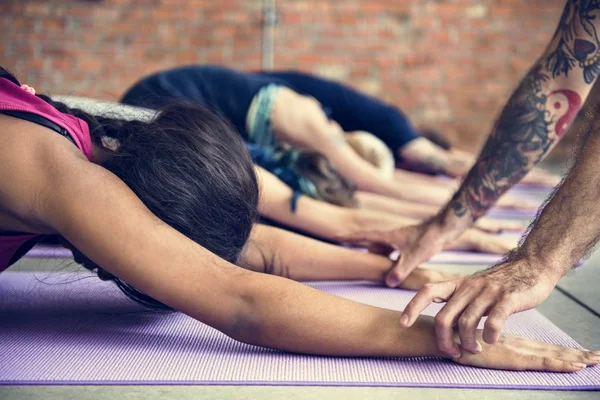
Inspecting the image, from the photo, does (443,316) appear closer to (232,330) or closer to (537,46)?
(232,330)

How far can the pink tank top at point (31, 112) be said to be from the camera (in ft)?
3.95

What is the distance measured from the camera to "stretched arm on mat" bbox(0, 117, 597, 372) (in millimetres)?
1116

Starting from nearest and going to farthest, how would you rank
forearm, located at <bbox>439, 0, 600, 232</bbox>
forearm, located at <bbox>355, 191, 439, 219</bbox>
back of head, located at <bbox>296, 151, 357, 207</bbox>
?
forearm, located at <bbox>439, 0, 600, 232</bbox> < back of head, located at <bbox>296, 151, 357, 207</bbox> < forearm, located at <bbox>355, 191, 439, 219</bbox>

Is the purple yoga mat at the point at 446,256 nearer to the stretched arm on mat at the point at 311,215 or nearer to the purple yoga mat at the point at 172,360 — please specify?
the stretched arm on mat at the point at 311,215

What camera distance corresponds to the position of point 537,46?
588cm

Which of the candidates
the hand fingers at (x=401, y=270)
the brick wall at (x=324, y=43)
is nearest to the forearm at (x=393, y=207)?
the hand fingers at (x=401, y=270)

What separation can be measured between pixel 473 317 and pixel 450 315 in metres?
0.04

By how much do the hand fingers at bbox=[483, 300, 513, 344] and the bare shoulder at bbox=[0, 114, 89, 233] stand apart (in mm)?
706

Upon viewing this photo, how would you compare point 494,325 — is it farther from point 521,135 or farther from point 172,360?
point 521,135

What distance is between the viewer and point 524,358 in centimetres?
119

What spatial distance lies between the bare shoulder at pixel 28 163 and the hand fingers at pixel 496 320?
706 mm

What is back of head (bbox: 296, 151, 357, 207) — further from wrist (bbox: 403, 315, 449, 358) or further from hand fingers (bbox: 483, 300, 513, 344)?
hand fingers (bbox: 483, 300, 513, 344)

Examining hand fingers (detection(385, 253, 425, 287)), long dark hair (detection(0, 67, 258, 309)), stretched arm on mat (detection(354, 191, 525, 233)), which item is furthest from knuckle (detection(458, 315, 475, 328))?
stretched arm on mat (detection(354, 191, 525, 233))

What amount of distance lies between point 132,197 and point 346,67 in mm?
4807
